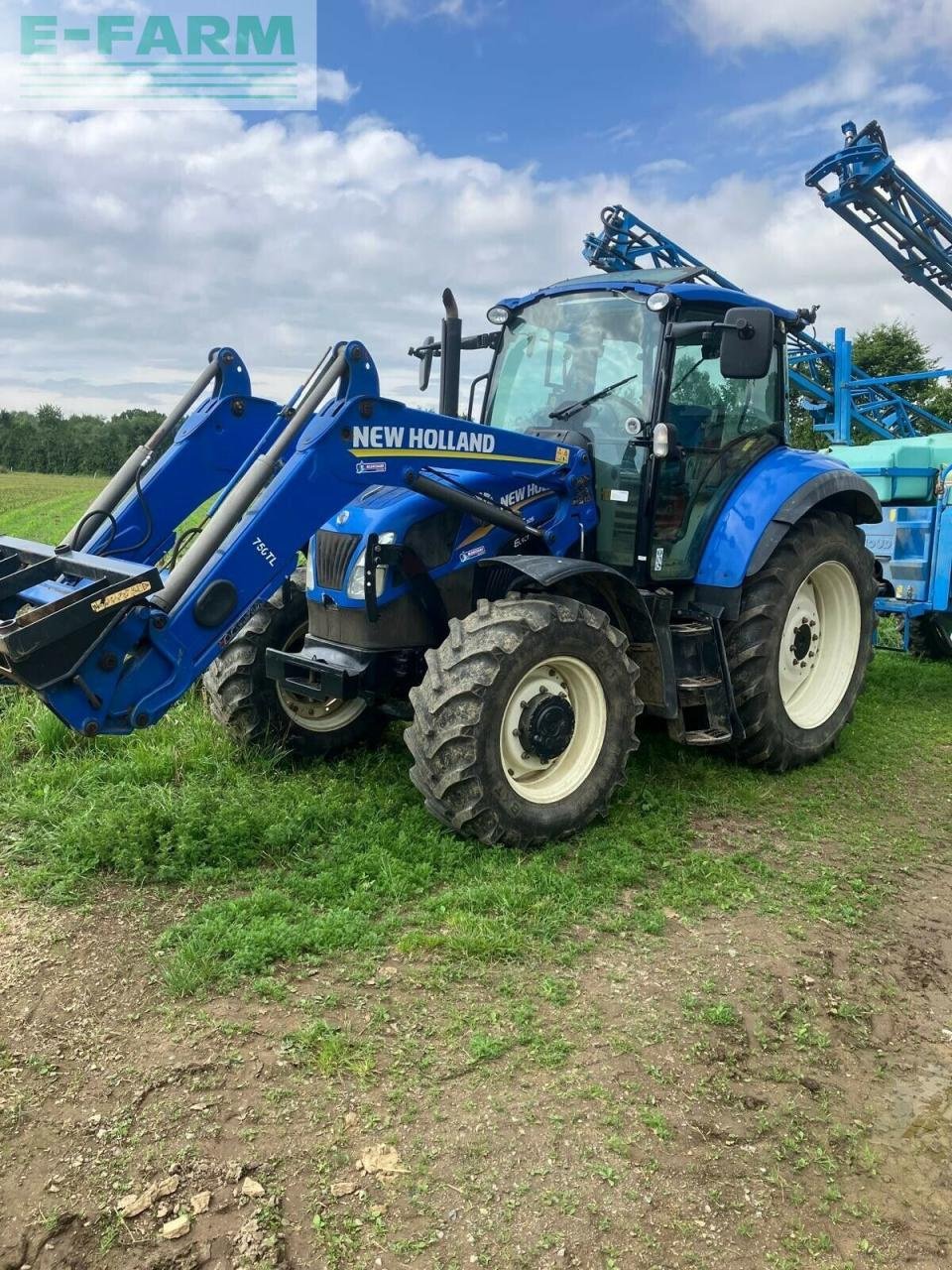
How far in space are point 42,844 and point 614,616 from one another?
2.88 meters

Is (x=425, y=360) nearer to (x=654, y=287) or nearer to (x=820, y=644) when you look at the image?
(x=654, y=287)

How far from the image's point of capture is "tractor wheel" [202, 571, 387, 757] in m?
5.00

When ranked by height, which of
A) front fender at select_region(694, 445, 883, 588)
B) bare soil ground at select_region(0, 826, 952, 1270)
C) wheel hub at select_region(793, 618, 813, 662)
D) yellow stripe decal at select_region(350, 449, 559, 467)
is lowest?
bare soil ground at select_region(0, 826, 952, 1270)

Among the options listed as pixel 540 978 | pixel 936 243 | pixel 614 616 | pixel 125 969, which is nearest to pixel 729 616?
pixel 614 616

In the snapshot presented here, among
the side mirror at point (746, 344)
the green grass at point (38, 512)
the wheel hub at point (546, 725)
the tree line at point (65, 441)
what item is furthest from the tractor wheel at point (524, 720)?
the tree line at point (65, 441)

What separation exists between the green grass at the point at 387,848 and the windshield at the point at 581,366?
1.96 metres

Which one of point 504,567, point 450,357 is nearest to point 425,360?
point 450,357

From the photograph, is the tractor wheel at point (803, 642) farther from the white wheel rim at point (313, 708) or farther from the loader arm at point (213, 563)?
the white wheel rim at point (313, 708)

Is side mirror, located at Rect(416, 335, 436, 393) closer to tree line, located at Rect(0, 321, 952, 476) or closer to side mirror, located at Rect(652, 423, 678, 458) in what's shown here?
side mirror, located at Rect(652, 423, 678, 458)

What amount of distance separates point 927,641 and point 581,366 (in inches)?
185

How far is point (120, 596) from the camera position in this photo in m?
3.62

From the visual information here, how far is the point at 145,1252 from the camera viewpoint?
218 centimetres

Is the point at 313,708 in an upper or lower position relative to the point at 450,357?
lower

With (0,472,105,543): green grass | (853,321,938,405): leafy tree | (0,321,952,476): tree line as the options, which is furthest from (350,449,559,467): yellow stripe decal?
(0,321,952,476): tree line
